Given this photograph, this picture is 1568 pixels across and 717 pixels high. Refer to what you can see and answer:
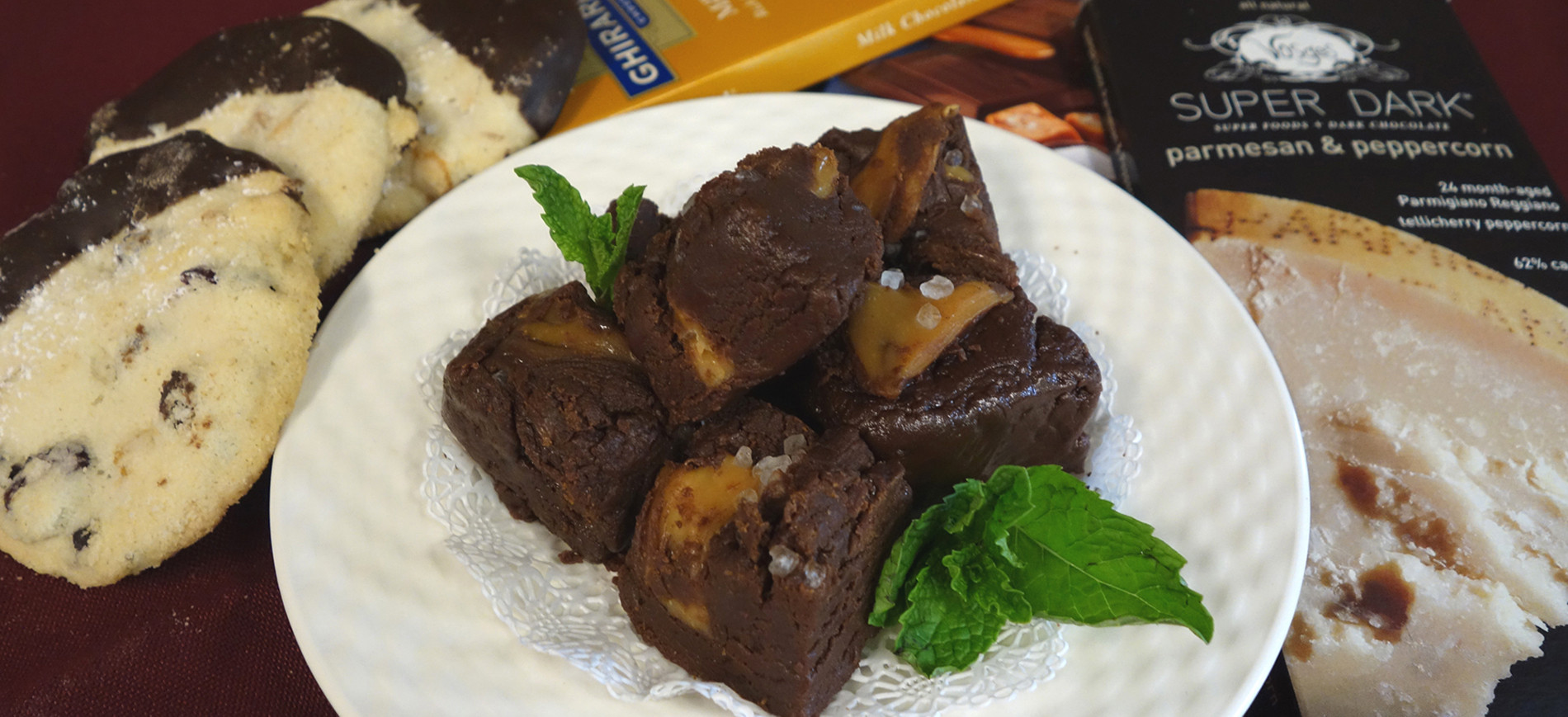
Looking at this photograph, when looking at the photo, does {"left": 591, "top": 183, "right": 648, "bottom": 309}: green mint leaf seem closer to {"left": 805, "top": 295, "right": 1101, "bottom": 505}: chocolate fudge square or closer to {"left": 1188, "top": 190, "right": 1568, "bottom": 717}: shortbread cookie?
{"left": 805, "top": 295, "right": 1101, "bottom": 505}: chocolate fudge square

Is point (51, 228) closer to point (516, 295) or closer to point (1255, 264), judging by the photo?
point (516, 295)

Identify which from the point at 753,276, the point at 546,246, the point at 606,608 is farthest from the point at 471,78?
the point at 606,608

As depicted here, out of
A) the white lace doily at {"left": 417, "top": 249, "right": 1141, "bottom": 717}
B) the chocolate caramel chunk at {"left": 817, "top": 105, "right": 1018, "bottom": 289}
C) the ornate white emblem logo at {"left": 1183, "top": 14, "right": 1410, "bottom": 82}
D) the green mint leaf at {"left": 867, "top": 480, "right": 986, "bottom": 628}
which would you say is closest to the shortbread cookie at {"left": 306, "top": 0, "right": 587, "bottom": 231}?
the white lace doily at {"left": 417, "top": 249, "right": 1141, "bottom": 717}

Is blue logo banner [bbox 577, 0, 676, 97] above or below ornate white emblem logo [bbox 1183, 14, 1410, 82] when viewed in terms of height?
above

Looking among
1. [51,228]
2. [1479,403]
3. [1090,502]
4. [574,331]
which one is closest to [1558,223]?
[1479,403]

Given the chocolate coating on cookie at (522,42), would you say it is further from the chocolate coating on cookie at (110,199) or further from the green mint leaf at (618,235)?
the green mint leaf at (618,235)

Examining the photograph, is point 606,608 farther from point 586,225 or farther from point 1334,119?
point 1334,119
